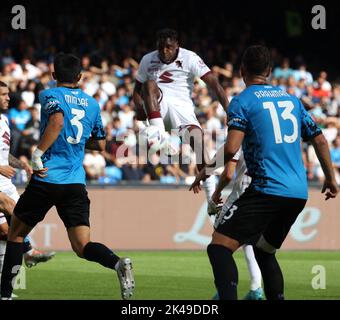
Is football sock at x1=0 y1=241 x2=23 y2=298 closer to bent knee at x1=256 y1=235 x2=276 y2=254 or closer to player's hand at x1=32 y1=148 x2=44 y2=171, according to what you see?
player's hand at x1=32 y1=148 x2=44 y2=171

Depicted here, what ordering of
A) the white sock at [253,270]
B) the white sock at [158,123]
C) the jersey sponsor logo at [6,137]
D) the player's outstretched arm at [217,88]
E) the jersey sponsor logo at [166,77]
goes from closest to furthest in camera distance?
the white sock at [253,270], the player's outstretched arm at [217,88], the jersey sponsor logo at [6,137], the white sock at [158,123], the jersey sponsor logo at [166,77]

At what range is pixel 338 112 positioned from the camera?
84.0ft

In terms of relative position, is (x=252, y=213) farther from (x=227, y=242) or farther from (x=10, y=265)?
(x=10, y=265)

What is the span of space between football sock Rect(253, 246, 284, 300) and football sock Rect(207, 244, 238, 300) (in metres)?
0.58

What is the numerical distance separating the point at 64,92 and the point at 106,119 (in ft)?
39.4

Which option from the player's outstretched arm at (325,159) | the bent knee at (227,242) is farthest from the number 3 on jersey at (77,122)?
the player's outstretched arm at (325,159)

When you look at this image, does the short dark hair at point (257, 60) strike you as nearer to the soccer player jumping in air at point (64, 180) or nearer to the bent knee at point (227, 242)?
the bent knee at point (227, 242)

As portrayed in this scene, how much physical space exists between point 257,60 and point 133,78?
16425 millimetres

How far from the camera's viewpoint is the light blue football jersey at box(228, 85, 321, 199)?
8.21 m

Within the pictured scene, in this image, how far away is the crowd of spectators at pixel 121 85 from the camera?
20703mm

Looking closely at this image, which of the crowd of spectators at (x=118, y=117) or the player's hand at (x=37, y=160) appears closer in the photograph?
the player's hand at (x=37, y=160)

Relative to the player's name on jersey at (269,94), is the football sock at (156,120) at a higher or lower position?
lower

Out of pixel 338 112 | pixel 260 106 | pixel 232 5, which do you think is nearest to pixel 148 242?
pixel 338 112

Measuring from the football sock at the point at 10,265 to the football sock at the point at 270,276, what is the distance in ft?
7.97
